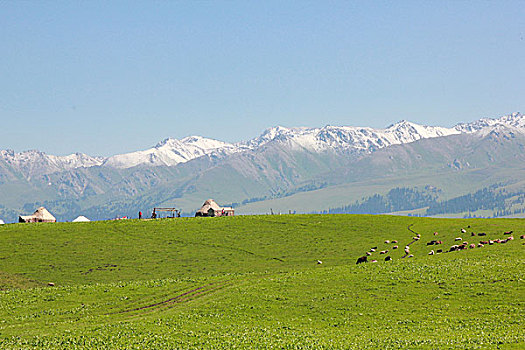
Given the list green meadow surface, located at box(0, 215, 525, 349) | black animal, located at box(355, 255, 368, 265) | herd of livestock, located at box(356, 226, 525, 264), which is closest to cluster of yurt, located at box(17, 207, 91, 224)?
green meadow surface, located at box(0, 215, 525, 349)

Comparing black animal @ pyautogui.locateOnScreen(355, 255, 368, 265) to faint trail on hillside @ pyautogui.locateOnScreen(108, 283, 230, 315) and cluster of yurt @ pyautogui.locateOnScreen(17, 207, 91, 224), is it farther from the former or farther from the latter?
cluster of yurt @ pyautogui.locateOnScreen(17, 207, 91, 224)

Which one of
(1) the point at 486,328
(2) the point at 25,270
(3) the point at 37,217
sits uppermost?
(3) the point at 37,217

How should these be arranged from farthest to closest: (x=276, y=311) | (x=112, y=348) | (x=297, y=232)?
(x=297, y=232) → (x=276, y=311) → (x=112, y=348)

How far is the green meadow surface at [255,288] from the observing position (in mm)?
43438

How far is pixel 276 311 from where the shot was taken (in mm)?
51875

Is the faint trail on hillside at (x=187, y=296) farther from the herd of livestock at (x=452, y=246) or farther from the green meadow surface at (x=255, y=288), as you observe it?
the herd of livestock at (x=452, y=246)

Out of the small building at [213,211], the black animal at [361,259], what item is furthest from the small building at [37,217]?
the black animal at [361,259]

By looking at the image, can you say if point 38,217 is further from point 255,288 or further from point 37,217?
point 255,288

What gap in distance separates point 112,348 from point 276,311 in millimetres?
16355

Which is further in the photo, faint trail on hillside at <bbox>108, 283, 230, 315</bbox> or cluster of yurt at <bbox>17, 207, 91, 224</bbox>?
cluster of yurt at <bbox>17, 207, 91, 224</bbox>

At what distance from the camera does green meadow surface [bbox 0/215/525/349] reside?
143ft

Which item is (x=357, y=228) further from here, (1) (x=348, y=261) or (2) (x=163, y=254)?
(2) (x=163, y=254)

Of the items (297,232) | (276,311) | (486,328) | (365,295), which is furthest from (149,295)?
(297,232)

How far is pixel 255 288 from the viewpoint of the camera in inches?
2391
